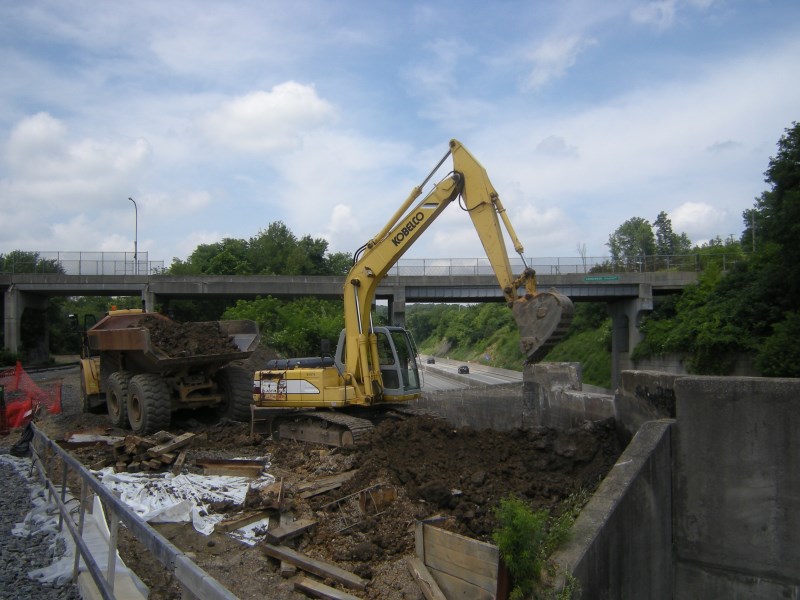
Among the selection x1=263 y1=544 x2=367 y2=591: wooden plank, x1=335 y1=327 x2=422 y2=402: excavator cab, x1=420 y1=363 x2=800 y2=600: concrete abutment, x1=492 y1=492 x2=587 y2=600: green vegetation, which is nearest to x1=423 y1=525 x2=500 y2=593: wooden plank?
x1=492 y1=492 x2=587 y2=600: green vegetation

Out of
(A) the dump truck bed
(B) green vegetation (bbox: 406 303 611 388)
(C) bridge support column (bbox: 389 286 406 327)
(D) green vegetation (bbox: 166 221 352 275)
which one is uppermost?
(D) green vegetation (bbox: 166 221 352 275)

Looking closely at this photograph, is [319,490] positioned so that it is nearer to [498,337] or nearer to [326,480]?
[326,480]

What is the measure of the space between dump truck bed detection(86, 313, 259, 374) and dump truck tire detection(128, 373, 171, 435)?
33 centimetres

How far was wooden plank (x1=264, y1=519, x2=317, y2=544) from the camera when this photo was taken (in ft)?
23.3

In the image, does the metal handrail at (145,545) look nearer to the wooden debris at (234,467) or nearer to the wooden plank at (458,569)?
the wooden plank at (458,569)

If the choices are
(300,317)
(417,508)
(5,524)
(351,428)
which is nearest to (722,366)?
(300,317)

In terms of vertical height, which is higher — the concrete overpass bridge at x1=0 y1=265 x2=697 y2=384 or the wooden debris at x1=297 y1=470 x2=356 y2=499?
the concrete overpass bridge at x1=0 y1=265 x2=697 y2=384

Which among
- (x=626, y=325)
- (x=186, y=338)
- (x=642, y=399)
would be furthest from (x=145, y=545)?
(x=626, y=325)

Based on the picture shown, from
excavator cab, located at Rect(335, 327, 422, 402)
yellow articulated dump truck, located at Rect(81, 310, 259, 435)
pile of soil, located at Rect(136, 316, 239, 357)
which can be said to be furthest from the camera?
pile of soil, located at Rect(136, 316, 239, 357)

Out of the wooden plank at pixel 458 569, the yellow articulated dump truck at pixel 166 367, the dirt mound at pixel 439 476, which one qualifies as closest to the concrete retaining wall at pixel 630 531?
the wooden plank at pixel 458 569

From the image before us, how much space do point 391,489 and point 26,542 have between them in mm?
3898

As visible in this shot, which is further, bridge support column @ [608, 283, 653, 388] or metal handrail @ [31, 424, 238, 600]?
bridge support column @ [608, 283, 653, 388]

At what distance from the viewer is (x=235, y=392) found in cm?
1448

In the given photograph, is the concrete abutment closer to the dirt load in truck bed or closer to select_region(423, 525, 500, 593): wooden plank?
select_region(423, 525, 500, 593): wooden plank
